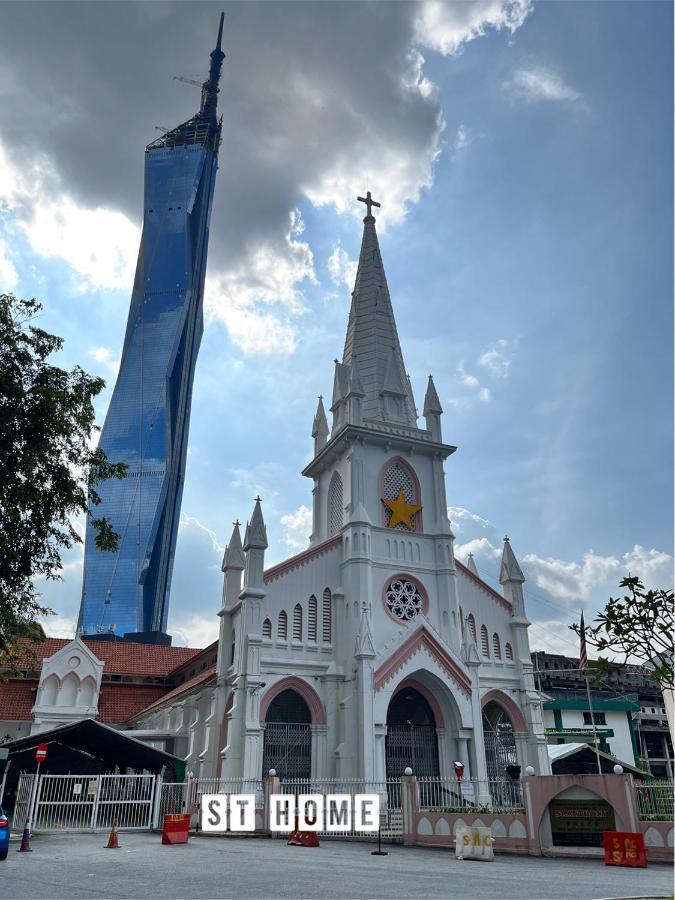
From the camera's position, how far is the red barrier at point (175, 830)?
1803 cm

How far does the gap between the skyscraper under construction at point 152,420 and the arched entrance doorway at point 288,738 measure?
71.2 meters

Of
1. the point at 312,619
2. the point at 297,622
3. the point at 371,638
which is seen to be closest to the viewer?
the point at 371,638

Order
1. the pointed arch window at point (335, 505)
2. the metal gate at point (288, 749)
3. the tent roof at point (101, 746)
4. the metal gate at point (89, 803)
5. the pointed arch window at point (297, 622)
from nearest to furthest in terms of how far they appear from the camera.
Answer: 1. the metal gate at point (89, 803)
2. the tent roof at point (101, 746)
3. the metal gate at point (288, 749)
4. the pointed arch window at point (297, 622)
5. the pointed arch window at point (335, 505)

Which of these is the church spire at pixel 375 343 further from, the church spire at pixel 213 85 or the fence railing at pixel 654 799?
the church spire at pixel 213 85

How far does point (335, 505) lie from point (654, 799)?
2175cm

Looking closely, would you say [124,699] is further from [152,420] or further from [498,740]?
[152,420]

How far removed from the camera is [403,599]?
31.8m

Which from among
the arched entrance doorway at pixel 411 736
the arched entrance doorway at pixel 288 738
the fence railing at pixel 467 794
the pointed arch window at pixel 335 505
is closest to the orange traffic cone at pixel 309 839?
the fence railing at pixel 467 794

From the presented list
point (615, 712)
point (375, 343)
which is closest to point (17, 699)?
point (375, 343)

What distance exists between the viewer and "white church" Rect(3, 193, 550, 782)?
90.4ft

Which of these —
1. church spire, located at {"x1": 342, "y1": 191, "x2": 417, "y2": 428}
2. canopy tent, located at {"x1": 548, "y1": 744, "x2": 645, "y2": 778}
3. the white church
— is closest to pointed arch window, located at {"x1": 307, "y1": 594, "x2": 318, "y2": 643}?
the white church

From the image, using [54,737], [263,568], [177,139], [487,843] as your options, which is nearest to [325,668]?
[263,568]

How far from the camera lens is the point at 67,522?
17344 mm

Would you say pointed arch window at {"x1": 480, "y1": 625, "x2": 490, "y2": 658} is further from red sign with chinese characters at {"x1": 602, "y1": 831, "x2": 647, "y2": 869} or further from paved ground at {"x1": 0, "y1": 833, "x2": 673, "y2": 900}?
red sign with chinese characters at {"x1": 602, "y1": 831, "x2": 647, "y2": 869}
